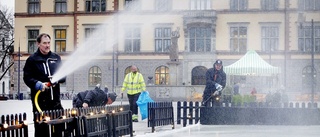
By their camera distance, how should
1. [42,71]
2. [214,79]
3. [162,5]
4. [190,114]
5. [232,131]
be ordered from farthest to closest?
1. [162,5]
2. [214,79]
3. [190,114]
4. [232,131]
5. [42,71]

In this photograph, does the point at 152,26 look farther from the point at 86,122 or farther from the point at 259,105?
the point at 86,122

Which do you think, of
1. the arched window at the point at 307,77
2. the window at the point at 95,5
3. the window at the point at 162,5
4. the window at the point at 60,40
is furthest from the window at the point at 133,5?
the arched window at the point at 307,77

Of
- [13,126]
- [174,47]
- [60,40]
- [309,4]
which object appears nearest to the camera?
[13,126]

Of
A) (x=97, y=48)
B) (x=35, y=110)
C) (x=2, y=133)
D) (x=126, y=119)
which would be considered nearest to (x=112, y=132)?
(x=126, y=119)

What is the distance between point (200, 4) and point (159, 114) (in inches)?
1680

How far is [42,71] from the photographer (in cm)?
1086

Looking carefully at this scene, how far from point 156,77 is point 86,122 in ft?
162

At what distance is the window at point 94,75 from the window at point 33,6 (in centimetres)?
805

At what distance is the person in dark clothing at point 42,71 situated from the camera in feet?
35.1

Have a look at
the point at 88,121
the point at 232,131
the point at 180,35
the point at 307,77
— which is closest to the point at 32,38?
the point at 180,35

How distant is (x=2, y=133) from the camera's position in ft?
27.8

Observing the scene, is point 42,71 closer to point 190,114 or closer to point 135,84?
point 190,114

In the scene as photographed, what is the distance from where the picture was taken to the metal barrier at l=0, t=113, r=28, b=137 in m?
8.53

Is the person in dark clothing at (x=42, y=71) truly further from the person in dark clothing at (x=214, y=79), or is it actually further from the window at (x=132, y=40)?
the window at (x=132, y=40)
